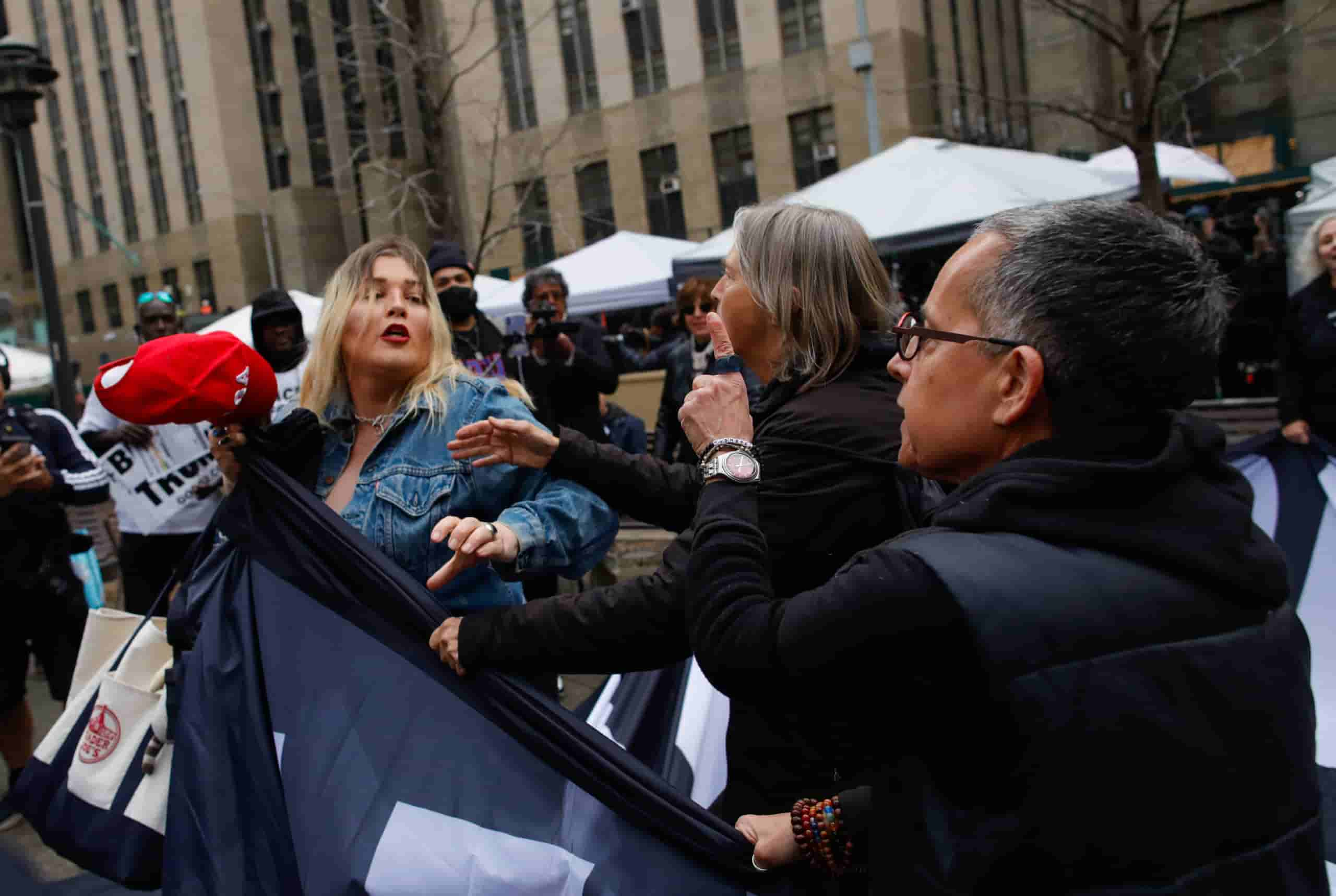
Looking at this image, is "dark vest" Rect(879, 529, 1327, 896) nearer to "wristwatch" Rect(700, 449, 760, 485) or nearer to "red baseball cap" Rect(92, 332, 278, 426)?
"wristwatch" Rect(700, 449, 760, 485)

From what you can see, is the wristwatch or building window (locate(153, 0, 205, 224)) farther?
building window (locate(153, 0, 205, 224))

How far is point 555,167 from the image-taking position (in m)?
35.8

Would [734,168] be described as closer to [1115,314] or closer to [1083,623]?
[1115,314]

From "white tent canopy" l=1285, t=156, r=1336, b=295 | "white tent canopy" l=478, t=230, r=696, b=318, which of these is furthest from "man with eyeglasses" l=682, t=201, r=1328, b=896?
"white tent canopy" l=478, t=230, r=696, b=318

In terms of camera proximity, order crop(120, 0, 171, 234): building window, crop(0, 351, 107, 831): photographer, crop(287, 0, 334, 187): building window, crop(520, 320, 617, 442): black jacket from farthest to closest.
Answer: crop(120, 0, 171, 234): building window, crop(287, 0, 334, 187): building window, crop(520, 320, 617, 442): black jacket, crop(0, 351, 107, 831): photographer

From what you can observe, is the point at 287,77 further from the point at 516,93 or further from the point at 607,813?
the point at 607,813

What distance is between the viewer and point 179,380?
2127 mm

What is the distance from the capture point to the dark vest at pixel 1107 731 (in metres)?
1.18

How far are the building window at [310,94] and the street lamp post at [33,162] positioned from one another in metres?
40.3

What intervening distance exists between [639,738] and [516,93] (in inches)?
1384

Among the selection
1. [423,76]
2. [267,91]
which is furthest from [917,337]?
[267,91]

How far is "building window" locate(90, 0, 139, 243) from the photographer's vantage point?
4931 cm

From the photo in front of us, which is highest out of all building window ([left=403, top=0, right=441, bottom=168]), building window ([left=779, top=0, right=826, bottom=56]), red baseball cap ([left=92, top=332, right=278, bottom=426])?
building window ([left=779, top=0, right=826, bottom=56])

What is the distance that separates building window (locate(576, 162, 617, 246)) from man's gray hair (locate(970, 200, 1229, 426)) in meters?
34.0
